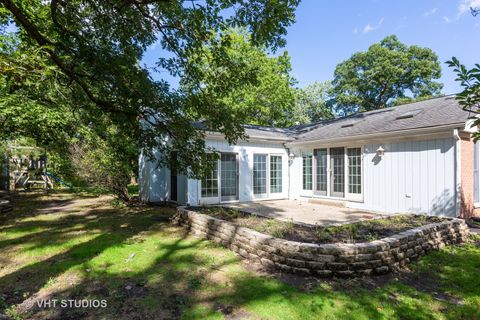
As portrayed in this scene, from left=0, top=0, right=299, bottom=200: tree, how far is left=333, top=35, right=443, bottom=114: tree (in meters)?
26.6

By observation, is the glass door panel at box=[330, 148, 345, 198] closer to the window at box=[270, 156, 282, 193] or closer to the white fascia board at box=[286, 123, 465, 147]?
the white fascia board at box=[286, 123, 465, 147]

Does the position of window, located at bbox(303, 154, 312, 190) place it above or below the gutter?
below

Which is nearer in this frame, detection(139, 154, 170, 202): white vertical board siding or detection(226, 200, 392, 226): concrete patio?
detection(226, 200, 392, 226): concrete patio

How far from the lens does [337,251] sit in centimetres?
421

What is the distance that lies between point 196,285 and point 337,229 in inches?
125

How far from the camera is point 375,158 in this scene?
8.85 meters

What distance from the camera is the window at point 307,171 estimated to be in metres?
11.2

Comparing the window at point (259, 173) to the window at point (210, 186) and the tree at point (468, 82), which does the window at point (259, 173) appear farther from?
the tree at point (468, 82)

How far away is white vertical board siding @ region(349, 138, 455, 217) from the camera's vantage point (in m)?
7.21

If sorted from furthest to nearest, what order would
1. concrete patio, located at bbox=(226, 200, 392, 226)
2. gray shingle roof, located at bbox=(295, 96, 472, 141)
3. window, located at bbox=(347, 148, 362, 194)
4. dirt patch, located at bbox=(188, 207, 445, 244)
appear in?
window, located at bbox=(347, 148, 362, 194) < gray shingle roof, located at bbox=(295, 96, 472, 141) < concrete patio, located at bbox=(226, 200, 392, 226) < dirt patch, located at bbox=(188, 207, 445, 244)

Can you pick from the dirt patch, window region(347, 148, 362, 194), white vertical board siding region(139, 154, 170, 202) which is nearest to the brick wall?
the dirt patch

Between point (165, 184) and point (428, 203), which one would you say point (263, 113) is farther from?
point (428, 203)

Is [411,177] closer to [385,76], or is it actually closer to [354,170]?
[354,170]

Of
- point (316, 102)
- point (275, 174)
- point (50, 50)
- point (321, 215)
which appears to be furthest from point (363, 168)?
point (316, 102)
